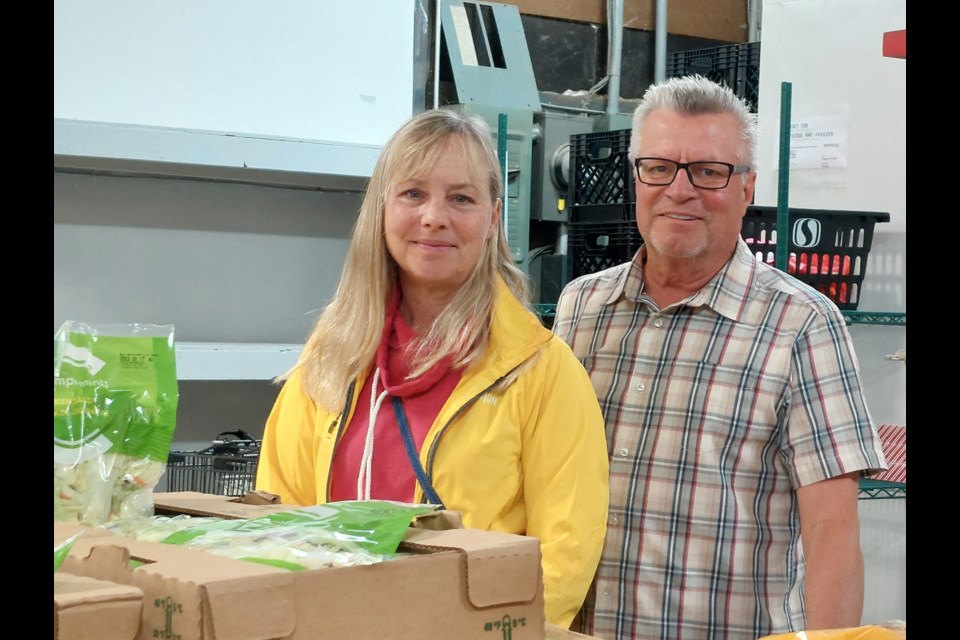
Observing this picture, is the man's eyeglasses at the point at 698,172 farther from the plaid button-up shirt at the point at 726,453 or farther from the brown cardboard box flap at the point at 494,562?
the brown cardboard box flap at the point at 494,562

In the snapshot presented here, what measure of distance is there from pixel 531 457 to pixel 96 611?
942 millimetres

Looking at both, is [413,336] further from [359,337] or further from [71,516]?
[71,516]

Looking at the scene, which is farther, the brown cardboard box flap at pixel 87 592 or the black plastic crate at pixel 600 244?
the black plastic crate at pixel 600 244

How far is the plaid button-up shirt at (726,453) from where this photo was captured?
1.71m

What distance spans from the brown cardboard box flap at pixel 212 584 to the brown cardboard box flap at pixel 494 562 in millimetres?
171

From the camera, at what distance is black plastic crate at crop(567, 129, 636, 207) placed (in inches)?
130

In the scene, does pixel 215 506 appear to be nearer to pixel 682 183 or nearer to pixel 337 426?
pixel 337 426

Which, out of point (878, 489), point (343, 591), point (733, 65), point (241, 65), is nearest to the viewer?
point (343, 591)

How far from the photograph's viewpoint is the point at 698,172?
1.83 m

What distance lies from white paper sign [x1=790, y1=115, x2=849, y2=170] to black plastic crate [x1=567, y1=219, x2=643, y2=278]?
24.1 inches

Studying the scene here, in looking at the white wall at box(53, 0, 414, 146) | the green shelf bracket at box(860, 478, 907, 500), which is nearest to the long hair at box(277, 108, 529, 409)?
the green shelf bracket at box(860, 478, 907, 500)

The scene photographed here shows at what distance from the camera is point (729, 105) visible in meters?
1.87

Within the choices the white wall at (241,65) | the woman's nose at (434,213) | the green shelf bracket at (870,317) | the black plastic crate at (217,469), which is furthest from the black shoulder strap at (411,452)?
the white wall at (241,65)

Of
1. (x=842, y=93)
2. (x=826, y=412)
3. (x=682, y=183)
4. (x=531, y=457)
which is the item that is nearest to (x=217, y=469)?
(x=531, y=457)
